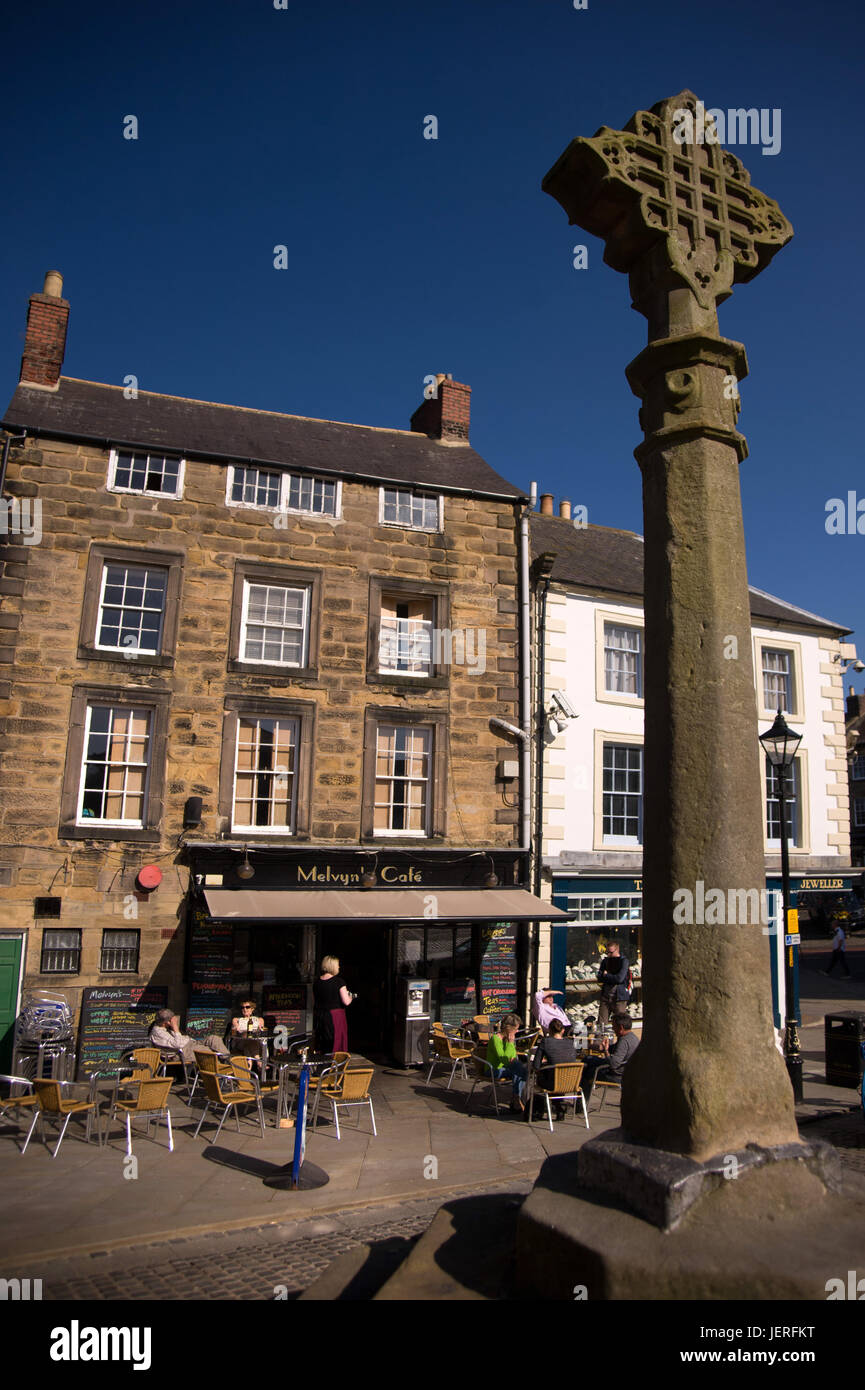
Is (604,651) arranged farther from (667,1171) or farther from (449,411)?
(667,1171)

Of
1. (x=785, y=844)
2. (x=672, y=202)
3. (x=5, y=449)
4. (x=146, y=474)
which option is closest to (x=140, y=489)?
(x=146, y=474)

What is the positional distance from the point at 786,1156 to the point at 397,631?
1191 centimetres

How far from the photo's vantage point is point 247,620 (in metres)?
14.2

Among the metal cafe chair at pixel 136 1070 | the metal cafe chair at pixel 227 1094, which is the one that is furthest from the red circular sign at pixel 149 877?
the metal cafe chair at pixel 227 1094

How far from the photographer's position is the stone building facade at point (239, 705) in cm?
1273

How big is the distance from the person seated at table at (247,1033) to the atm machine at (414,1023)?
2219mm

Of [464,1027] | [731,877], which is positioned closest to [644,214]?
[731,877]

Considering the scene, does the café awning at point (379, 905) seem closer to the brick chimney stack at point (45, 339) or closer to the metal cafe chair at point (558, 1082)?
the metal cafe chair at point (558, 1082)

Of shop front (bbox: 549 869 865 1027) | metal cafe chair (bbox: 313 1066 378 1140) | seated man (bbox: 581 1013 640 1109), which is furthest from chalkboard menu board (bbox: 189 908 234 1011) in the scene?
shop front (bbox: 549 869 865 1027)

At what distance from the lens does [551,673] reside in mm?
16172

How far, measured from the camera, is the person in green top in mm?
10562

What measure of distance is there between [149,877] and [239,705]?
291 cm
